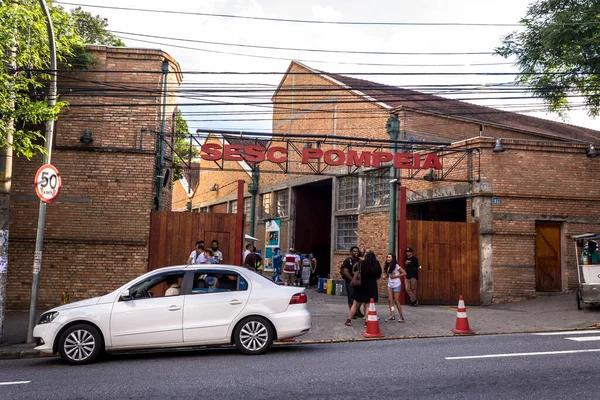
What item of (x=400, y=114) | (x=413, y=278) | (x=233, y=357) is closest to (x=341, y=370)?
(x=233, y=357)

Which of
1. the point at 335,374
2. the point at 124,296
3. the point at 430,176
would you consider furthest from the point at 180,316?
the point at 430,176

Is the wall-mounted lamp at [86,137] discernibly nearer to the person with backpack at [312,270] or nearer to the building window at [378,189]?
the building window at [378,189]

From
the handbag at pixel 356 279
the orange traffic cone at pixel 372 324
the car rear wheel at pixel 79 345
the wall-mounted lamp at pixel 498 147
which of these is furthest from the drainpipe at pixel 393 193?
the car rear wheel at pixel 79 345

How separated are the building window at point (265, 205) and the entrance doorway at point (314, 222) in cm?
301

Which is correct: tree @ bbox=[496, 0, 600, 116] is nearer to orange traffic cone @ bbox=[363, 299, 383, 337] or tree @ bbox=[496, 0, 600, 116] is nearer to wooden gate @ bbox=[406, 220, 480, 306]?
wooden gate @ bbox=[406, 220, 480, 306]

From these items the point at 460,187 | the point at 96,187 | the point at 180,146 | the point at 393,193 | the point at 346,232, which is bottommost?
the point at 346,232

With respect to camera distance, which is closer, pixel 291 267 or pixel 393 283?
pixel 393 283

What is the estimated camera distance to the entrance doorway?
91.1 feet

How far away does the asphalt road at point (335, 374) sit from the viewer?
6.12 metres

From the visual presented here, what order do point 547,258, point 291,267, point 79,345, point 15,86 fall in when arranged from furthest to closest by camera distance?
point 291,267 → point 547,258 → point 15,86 → point 79,345

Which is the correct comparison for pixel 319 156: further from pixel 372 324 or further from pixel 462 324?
pixel 462 324

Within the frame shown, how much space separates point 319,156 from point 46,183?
8279 mm

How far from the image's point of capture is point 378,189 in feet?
70.3

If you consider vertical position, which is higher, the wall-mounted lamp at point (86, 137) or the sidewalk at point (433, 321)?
the wall-mounted lamp at point (86, 137)
